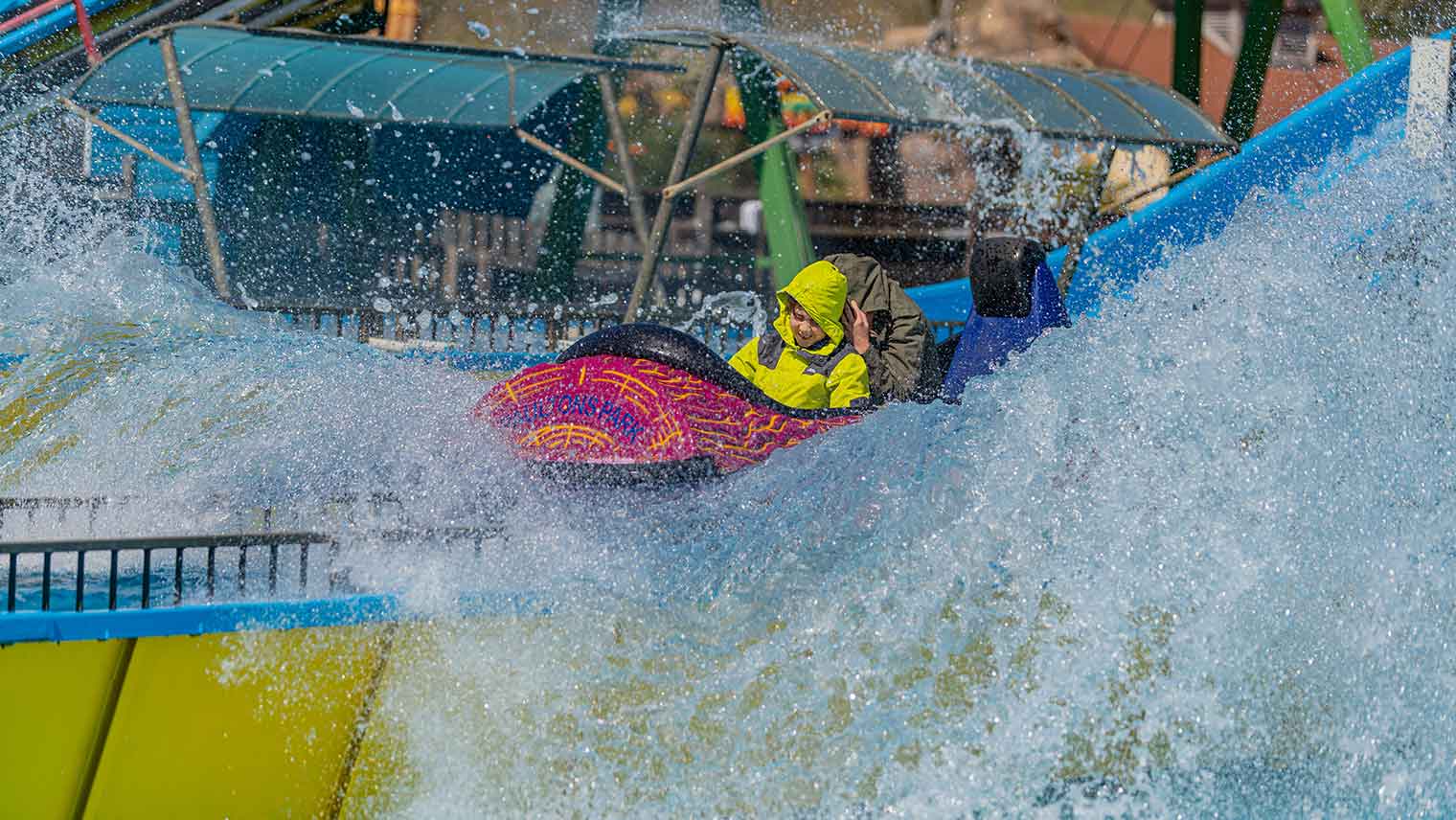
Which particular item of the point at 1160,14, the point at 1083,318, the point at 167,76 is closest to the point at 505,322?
the point at 167,76

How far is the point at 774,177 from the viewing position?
8078mm

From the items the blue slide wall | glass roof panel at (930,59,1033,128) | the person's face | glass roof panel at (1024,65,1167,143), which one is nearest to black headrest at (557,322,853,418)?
the person's face

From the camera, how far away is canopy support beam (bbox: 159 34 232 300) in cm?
707

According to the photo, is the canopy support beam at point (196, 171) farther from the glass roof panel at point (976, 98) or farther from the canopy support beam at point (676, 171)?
the glass roof panel at point (976, 98)

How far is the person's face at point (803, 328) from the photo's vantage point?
14.5 ft

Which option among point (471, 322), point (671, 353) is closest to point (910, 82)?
point (471, 322)

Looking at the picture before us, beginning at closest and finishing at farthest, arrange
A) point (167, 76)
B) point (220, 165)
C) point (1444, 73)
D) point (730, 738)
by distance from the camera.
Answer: point (730, 738) < point (1444, 73) < point (167, 76) < point (220, 165)

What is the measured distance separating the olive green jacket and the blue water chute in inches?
5.5

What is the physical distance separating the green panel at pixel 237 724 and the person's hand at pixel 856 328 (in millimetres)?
1768

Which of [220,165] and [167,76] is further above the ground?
[167,76]

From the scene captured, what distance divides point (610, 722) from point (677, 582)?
1.09ft

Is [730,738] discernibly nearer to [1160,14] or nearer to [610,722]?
[610,722]

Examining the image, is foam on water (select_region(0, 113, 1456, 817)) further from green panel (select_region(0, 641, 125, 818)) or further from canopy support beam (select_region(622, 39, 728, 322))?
canopy support beam (select_region(622, 39, 728, 322))

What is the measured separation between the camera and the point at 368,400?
4.31 meters
